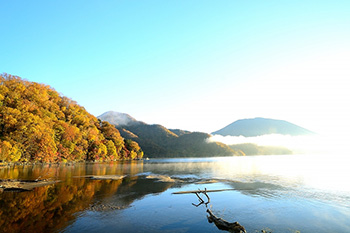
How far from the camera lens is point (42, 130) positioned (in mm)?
83750

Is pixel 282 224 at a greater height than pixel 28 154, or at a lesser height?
lesser

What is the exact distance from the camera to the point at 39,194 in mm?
28953

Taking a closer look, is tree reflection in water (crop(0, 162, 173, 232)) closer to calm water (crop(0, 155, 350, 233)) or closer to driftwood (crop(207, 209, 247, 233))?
calm water (crop(0, 155, 350, 233))

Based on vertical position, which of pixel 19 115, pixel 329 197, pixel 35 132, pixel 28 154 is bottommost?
pixel 329 197

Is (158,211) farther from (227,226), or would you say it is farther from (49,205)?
(49,205)

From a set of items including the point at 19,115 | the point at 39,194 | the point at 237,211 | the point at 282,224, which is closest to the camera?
the point at 282,224

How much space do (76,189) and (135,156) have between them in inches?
5932

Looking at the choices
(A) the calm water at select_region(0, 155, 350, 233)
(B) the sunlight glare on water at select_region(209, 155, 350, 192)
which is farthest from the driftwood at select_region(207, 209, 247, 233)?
(B) the sunlight glare on water at select_region(209, 155, 350, 192)

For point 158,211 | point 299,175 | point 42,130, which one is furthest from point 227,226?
point 42,130

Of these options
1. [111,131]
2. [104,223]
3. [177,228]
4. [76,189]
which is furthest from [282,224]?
[111,131]

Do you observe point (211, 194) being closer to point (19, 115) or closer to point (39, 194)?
point (39, 194)

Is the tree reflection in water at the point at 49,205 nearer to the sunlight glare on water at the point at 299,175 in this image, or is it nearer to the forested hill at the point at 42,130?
the sunlight glare on water at the point at 299,175

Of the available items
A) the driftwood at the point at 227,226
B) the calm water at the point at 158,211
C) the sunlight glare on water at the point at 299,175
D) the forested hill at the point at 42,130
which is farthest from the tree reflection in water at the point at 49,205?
the forested hill at the point at 42,130

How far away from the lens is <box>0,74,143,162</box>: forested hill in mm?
73500
